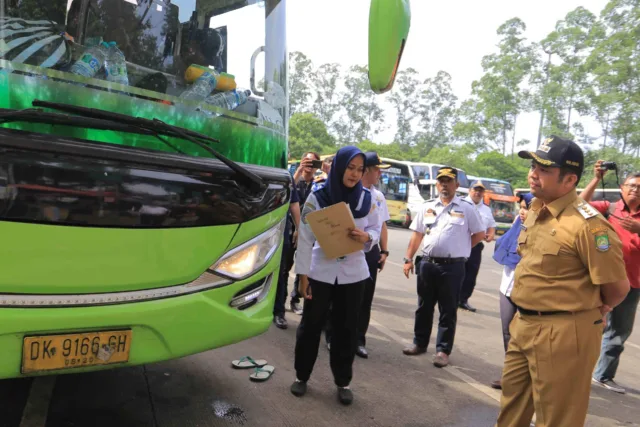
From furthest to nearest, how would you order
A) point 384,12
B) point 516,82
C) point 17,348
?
point 516,82
point 384,12
point 17,348

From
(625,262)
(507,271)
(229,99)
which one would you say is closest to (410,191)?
(625,262)

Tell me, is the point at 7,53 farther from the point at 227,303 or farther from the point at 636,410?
the point at 636,410

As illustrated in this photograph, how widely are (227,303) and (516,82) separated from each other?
46.4 m

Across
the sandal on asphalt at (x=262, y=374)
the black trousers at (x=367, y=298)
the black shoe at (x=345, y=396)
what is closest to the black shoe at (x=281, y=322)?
the black trousers at (x=367, y=298)

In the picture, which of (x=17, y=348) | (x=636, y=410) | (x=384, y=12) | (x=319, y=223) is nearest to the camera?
(x=17, y=348)

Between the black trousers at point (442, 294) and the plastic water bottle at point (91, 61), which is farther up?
the plastic water bottle at point (91, 61)

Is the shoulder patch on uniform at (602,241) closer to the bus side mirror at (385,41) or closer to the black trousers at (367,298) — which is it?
the bus side mirror at (385,41)

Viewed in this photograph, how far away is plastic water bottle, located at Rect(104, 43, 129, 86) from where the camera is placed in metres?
2.24

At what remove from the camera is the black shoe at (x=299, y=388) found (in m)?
3.44

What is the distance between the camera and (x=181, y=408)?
3.09 meters

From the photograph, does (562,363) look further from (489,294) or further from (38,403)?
(489,294)

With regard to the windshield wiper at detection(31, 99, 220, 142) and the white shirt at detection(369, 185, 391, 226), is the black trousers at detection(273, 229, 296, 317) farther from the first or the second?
the windshield wiper at detection(31, 99, 220, 142)

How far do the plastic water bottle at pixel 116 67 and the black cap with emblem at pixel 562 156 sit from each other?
6.61 feet

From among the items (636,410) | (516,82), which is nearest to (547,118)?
(516,82)
